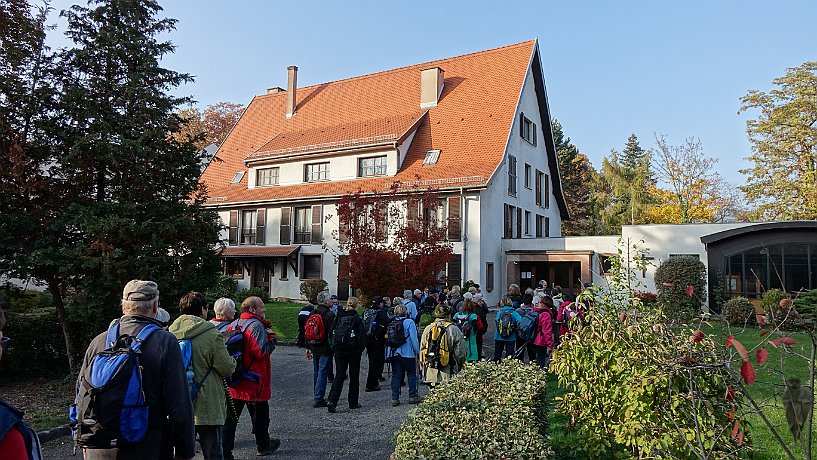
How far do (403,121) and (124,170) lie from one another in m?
19.7

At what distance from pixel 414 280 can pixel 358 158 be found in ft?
44.0

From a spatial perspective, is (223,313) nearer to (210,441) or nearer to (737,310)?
(210,441)

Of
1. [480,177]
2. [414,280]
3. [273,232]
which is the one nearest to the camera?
[414,280]

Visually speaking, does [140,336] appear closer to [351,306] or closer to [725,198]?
[351,306]

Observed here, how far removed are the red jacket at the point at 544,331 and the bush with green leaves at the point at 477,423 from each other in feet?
17.2

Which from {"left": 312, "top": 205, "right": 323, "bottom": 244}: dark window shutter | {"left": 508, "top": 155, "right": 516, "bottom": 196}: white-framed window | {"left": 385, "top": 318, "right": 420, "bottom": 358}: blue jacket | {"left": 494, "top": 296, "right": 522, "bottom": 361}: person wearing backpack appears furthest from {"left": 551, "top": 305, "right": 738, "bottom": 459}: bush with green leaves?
{"left": 312, "top": 205, "right": 323, "bottom": 244}: dark window shutter

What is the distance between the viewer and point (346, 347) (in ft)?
26.7

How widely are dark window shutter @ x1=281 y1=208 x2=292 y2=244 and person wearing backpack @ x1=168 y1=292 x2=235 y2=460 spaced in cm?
2538

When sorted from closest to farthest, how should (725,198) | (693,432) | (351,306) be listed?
(693,432) < (351,306) < (725,198)

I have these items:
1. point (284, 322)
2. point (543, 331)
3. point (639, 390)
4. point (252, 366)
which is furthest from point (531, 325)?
point (284, 322)

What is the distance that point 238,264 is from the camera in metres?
32.0

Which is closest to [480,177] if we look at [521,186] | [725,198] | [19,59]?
[521,186]

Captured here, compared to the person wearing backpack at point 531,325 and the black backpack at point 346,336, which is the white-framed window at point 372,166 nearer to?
the person wearing backpack at point 531,325

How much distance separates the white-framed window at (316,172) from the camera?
2970 centimetres
